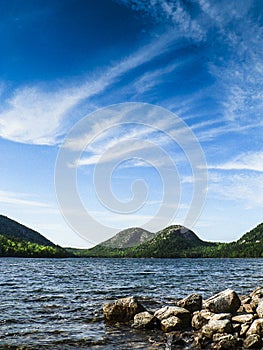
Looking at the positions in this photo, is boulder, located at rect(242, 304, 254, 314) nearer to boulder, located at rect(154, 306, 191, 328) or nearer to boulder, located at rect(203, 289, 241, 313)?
boulder, located at rect(203, 289, 241, 313)

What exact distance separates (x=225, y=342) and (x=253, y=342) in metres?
1.11

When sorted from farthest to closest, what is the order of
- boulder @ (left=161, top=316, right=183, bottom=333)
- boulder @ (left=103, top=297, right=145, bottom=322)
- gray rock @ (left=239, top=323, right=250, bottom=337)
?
1. boulder @ (left=103, top=297, right=145, bottom=322)
2. boulder @ (left=161, top=316, right=183, bottom=333)
3. gray rock @ (left=239, top=323, right=250, bottom=337)

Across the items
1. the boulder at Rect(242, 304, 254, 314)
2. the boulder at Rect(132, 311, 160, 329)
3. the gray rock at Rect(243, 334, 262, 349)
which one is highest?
the boulder at Rect(242, 304, 254, 314)

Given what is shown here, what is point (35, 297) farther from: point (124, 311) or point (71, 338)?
point (71, 338)

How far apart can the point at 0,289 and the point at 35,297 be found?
7182 mm

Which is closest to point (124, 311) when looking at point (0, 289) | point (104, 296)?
point (104, 296)

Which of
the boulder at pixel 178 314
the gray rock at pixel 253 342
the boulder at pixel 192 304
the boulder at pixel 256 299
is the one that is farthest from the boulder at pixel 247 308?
the gray rock at pixel 253 342

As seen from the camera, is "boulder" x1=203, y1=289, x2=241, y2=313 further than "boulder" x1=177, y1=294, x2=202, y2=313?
No

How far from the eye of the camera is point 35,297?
29.2 metres

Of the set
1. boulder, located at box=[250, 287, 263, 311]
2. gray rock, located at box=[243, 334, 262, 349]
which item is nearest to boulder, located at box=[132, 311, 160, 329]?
gray rock, located at box=[243, 334, 262, 349]

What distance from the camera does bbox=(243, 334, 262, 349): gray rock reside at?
14898 mm

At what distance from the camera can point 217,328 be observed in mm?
16203

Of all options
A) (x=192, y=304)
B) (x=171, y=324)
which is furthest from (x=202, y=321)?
(x=192, y=304)

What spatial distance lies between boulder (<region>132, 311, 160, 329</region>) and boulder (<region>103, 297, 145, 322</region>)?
88cm
